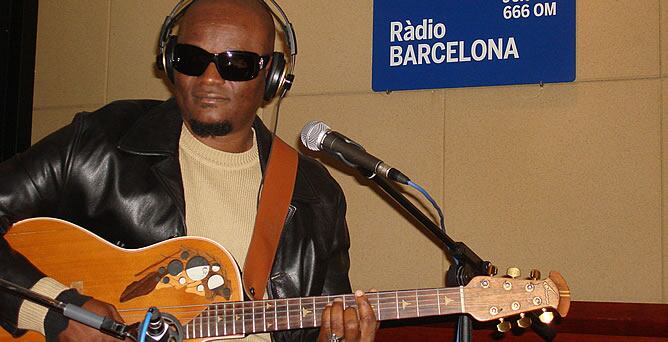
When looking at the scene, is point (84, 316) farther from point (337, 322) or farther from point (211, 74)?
point (211, 74)

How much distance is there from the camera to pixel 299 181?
3.10m

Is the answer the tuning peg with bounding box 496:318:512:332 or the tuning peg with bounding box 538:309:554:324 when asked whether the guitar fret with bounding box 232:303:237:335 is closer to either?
the tuning peg with bounding box 496:318:512:332

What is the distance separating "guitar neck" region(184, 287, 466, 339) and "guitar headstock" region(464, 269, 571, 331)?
0.22 ft

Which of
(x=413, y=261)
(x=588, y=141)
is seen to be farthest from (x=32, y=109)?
(x=588, y=141)

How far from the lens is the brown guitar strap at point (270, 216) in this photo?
2.73m

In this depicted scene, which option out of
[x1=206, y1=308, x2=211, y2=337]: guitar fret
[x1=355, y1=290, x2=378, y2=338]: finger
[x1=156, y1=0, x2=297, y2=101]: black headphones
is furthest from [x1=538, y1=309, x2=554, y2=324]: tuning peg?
[x1=156, y1=0, x2=297, y2=101]: black headphones

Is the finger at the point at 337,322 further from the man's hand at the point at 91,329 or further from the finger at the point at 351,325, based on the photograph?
the man's hand at the point at 91,329

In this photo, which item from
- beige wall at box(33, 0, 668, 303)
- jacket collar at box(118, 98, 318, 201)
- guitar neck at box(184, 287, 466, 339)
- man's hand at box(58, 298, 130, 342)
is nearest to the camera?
man's hand at box(58, 298, 130, 342)

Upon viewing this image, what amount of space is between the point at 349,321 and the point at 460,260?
1.22 ft

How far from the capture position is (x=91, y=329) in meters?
A: 2.18

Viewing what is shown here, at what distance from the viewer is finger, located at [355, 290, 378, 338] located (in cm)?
246

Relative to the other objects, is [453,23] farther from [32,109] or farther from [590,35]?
[32,109]

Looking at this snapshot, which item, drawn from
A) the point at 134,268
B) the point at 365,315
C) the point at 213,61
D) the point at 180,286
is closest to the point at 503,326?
the point at 365,315

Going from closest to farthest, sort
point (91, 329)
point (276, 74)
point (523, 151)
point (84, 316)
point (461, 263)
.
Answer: point (84, 316) < point (91, 329) < point (461, 263) < point (276, 74) < point (523, 151)
